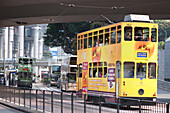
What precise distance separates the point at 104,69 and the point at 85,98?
9513mm

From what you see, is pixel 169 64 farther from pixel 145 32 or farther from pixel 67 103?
pixel 67 103

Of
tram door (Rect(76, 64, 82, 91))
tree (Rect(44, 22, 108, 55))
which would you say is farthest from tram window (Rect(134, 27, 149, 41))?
tree (Rect(44, 22, 108, 55))

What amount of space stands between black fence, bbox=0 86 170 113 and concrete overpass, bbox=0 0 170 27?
9253mm

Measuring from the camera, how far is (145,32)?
2197 cm

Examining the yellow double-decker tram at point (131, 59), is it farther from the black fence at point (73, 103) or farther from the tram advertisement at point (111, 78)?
the black fence at point (73, 103)

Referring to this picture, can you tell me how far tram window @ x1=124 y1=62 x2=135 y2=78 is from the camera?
2145 cm

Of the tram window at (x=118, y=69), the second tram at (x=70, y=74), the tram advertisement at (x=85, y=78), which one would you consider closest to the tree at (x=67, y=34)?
the second tram at (x=70, y=74)

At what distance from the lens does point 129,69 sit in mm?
21672

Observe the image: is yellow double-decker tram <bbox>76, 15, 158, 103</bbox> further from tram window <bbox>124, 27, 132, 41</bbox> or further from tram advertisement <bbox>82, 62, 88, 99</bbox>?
tram advertisement <bbox>82, 62, 88, 99</bbox>

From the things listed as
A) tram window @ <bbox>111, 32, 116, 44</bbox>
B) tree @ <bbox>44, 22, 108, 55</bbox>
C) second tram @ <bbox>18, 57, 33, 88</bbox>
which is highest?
tree @ <bbox>44, 22, 108, 55</bbox>

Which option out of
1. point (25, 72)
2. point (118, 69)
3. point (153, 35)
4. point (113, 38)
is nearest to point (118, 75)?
point (118, 69)

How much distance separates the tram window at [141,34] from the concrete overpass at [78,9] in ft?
29.0

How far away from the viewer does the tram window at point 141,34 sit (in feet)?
71.5

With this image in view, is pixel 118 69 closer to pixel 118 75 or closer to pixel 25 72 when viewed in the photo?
pixel 118 75
